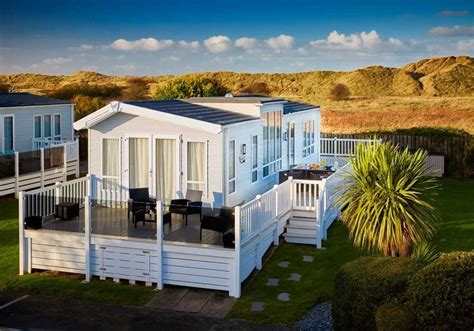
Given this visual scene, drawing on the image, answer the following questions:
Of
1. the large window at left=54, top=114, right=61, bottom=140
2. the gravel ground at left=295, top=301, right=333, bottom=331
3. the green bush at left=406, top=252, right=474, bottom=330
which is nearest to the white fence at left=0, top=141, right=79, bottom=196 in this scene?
the large window at left=54, top=114, right=61, bottom=140

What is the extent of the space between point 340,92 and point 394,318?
80.8 metres

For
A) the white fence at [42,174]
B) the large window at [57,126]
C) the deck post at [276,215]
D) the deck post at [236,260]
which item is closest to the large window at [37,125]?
the large window at [57,126]

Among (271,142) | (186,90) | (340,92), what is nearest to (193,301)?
(271,142)

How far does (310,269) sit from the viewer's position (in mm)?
12711

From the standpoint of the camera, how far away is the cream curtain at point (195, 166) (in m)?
14.6

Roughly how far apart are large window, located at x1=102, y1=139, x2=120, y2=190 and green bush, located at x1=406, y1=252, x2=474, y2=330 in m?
9.81

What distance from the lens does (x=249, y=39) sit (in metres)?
63.0

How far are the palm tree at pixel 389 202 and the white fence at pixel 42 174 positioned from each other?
13366 millimetres

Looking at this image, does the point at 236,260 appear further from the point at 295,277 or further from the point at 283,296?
the point at 295,277

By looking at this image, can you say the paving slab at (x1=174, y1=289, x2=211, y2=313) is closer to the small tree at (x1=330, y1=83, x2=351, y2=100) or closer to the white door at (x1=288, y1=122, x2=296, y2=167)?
the white door at (x1=288, y1=122, x2=296, y2=167)

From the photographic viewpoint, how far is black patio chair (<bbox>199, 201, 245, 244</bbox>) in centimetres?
1125

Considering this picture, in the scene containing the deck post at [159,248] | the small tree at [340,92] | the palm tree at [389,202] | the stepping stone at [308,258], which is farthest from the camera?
the small tree at [340,92]

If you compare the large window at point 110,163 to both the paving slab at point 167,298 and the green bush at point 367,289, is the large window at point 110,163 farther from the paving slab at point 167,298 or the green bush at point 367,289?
the green bush at point 367,289

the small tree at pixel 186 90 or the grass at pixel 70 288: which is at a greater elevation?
the small tree at pixel 186 90
